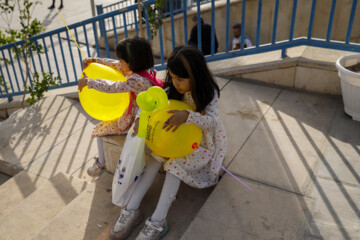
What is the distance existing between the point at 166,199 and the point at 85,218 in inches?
27.4

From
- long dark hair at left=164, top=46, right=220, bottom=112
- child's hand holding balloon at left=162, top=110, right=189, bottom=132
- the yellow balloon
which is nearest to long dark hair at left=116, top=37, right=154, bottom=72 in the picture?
long dark hair at left=164, top=46, right=220, bottom=112

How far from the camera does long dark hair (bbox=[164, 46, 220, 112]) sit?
7.06 ft

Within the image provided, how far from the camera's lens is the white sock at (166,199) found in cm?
217

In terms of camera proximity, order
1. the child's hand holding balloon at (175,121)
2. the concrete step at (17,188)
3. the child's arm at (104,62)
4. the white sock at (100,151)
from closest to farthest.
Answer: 1. the child's hand holding balloon at (175,121)
2. the child's arm at (104,62)
3. the white sock at (100,151)
4. the concrete step at (17,188)

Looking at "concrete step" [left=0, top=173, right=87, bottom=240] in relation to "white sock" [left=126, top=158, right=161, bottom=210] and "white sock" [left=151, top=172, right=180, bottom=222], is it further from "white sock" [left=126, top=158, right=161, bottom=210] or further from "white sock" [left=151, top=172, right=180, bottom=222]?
"white sock" [left=151, top=172, right=180, bottom=222]

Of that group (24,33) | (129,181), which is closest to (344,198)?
(129,181)

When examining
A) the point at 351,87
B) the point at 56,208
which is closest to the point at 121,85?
the point at 56,208

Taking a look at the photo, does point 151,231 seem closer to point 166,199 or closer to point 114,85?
point 166,199

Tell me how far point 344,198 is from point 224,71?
223 cm

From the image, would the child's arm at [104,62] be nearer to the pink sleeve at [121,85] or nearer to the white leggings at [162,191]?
the pink sleeve at [121,85]

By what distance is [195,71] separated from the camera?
86.2 inches

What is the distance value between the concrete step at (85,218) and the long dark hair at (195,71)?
1.05 meters

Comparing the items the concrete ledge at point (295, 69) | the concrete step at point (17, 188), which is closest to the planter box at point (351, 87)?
the concrete ledge at point (295, 69)

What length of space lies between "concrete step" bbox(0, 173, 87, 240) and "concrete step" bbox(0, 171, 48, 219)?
1.01 feet
